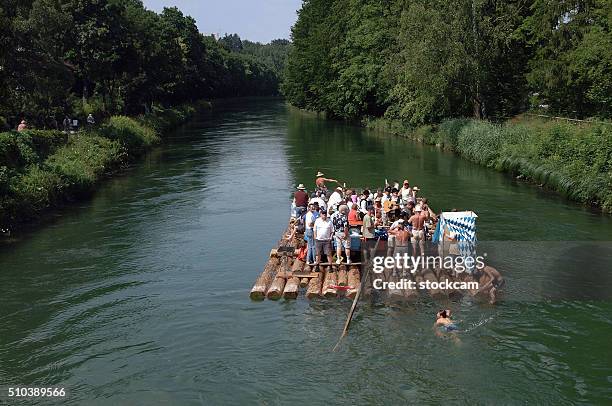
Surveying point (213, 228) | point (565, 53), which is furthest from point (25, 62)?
point (565, 53)

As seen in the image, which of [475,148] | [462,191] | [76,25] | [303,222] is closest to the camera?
[303,222]

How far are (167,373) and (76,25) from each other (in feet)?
154

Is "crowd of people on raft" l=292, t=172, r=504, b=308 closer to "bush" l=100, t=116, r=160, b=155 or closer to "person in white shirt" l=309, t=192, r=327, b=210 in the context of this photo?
"person in white shirt" l=309, t=192, r=327, b=210

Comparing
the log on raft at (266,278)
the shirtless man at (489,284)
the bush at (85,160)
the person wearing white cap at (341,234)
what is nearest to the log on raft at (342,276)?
the person wearing white cap at (341,234)

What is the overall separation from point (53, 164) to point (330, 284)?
69.8 ft

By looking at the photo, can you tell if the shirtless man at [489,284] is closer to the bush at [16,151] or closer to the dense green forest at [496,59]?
the bush at [16,151]

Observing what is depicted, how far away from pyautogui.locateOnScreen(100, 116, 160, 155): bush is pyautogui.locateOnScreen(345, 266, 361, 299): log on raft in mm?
33130

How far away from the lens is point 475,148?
46656mm

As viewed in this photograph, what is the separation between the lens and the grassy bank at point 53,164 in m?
28.6

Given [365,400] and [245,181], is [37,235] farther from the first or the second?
[365,400]

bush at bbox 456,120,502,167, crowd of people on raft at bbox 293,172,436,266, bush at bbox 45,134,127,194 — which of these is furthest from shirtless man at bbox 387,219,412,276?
bush at bbox 456,120,502,167

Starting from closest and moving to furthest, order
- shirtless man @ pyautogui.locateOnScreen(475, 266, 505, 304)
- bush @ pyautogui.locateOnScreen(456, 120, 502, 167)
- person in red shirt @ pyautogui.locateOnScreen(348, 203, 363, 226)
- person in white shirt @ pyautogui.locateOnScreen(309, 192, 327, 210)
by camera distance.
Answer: shirtless man @ pyautogui.locateOnScreen(475, 266, 505, 304) < person in red shirt @ pyautogui.locateOnScreen(348, 203, 363, 226) < person in white shirt @ pyautogui.locateOnScreen(309, 192, 327, 210) < bush @ pyautogui.locateOnScreen(456, 120, 502, 167)

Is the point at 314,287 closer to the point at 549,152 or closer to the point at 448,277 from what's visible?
the point at 448,277

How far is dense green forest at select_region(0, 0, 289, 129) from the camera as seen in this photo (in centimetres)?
3869
